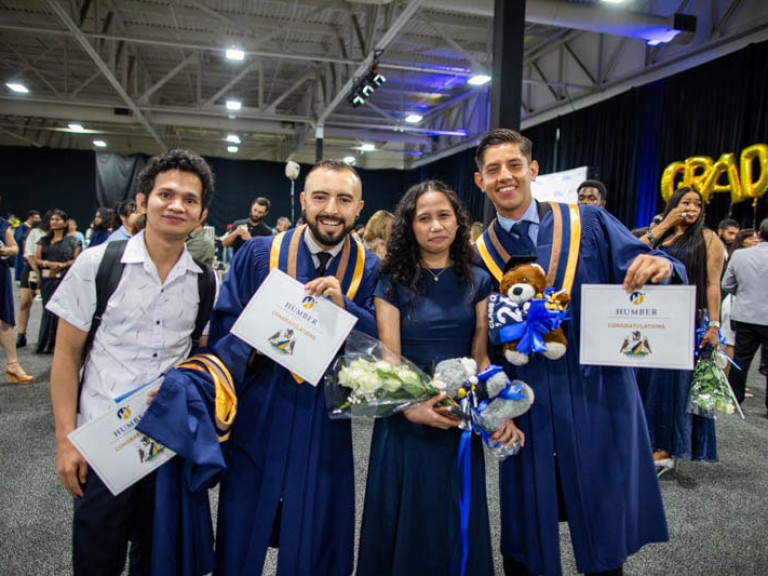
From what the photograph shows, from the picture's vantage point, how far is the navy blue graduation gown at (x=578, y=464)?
157cm

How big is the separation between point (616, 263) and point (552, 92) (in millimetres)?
9914

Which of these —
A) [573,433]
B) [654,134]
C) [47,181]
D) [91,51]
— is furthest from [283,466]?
[47,181]

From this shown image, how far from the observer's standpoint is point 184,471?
1.44 meters

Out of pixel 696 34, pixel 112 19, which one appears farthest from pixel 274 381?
pixel 112 19

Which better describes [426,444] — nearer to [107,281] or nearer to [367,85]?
[107,281]

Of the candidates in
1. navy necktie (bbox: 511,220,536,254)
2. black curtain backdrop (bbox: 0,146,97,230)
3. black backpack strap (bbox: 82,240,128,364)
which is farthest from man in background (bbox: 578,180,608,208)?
black curtain backdrop (bbox: 0,146,97,230)

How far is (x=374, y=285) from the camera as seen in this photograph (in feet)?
5.56

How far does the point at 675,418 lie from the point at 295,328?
2479mm

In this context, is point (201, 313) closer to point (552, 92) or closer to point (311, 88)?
point (552, 92)

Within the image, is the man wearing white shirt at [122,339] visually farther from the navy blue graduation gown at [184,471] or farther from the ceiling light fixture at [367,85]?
the ceiling light fixture at [367,85]

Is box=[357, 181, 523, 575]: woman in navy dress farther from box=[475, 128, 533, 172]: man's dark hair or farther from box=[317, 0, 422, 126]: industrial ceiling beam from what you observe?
box=[317, 0, 422, 126]: industrial ceiling beam

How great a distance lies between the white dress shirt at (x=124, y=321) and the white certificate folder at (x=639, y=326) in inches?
47.4

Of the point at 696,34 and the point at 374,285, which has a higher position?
the point at 696,34

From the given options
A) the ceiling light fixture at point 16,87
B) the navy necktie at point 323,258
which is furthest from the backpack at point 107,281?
the ceiling light fixture at point 16,87
